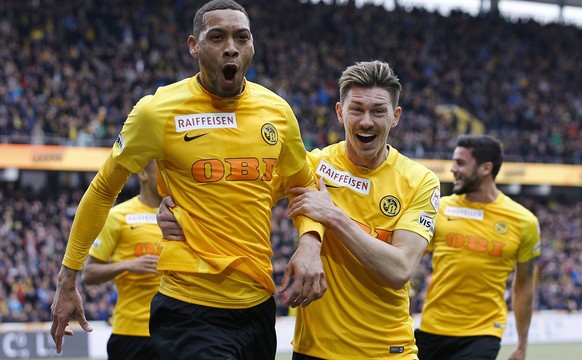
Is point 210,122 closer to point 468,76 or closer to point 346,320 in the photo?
point 346,320

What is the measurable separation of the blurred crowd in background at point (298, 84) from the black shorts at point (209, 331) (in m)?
14.3

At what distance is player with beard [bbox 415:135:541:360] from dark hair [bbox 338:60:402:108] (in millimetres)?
2595

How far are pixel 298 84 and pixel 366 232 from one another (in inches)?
1012

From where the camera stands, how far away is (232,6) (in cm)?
415

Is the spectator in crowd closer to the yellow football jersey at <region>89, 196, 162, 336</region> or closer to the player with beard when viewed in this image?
the yellow football jersey at <region>89, 196, 162, 336</region>

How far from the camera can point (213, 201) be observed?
4051 millimetres

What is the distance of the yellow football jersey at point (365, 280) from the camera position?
4.53m

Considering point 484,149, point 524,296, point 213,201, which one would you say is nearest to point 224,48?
point 213,201

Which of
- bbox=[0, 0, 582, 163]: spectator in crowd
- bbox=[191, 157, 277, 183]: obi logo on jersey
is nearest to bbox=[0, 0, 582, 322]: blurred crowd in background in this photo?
bbox=[0, 0, 582, 163]: spectator in crowd

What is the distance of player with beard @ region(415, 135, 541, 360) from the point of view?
6.71 metres

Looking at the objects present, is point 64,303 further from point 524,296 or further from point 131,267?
point 524,296

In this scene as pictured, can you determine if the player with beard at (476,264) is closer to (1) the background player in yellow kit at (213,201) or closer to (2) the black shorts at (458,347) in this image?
(2) the black shorts at (458,347)

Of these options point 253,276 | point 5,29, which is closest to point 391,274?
point 253,276

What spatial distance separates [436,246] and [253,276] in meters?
3.28
